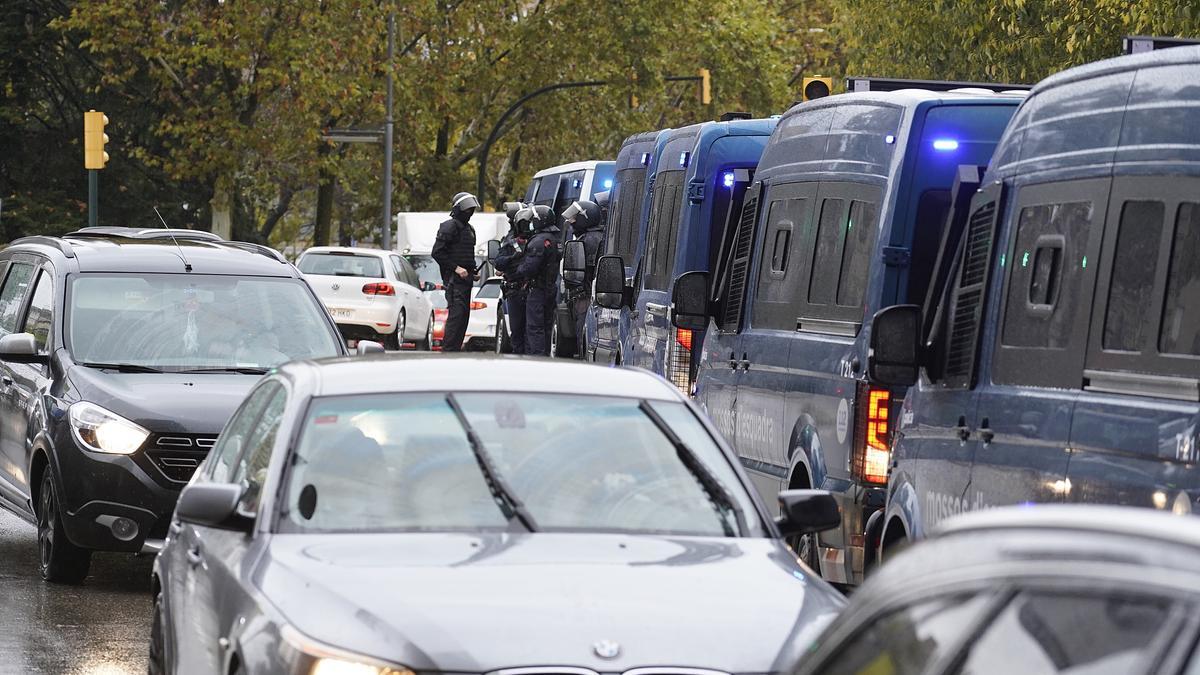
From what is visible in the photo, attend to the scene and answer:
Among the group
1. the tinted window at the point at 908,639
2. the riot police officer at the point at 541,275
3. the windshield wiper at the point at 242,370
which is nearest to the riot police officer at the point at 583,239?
the riot police officer at the point at 541,275

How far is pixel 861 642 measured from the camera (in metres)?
2.81

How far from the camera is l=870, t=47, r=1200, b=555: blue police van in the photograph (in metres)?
5.98

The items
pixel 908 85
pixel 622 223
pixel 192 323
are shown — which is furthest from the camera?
pixel 622 223

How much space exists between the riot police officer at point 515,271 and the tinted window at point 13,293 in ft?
38.8

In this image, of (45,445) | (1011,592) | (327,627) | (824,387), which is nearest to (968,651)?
(1011,592)

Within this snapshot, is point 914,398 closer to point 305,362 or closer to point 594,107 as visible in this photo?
point 305,362

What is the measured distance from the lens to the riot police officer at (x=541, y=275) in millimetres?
24562

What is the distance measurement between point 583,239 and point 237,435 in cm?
1659

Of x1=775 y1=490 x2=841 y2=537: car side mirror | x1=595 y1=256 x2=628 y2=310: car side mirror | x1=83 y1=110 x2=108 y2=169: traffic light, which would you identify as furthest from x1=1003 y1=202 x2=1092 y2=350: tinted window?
x1=83 y1=110 x2=108 y2=169: traffic light

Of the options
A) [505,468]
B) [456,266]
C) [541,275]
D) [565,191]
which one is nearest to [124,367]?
[505,468]

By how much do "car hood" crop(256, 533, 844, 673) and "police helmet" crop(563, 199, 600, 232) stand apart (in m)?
17.8

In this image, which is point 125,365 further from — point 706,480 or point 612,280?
point 612,280

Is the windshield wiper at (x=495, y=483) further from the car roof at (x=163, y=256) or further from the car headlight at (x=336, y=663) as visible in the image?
the car roof at (x=163, y=256)

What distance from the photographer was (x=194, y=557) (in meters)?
6.41
